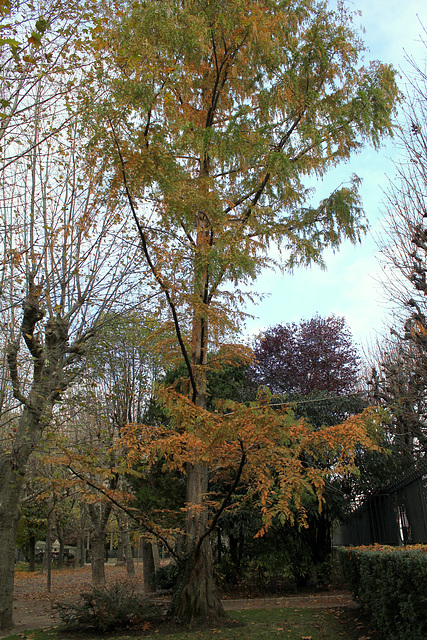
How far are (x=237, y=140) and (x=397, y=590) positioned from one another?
5.98 meters

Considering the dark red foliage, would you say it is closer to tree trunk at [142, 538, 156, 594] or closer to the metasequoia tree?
tree trunk at [142, 538, 156, 594]

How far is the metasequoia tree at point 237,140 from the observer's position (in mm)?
6477

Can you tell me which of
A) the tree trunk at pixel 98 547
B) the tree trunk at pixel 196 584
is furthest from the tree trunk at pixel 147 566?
the tree trunk at pixel 196 584

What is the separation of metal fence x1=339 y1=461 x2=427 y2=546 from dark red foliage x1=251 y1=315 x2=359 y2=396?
4.06m

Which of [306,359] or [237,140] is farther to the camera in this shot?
[306,359]

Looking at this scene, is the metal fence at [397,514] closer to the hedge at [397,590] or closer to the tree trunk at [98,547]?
the hedge at [397,590]

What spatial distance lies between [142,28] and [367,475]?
36.0 feet

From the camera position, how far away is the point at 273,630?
271 inches

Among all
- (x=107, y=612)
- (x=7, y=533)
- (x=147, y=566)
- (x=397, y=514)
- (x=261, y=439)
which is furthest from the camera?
(x=147, y=566)

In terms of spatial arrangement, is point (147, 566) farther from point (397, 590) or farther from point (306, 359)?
point (397, 590)

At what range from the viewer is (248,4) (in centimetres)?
776

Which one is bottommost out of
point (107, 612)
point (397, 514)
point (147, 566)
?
point (147, 566)

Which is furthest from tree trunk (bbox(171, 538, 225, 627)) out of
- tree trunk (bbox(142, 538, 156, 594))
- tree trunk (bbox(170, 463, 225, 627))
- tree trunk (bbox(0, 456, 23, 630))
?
tree trunk (bbox(142, 538, 156, 594))

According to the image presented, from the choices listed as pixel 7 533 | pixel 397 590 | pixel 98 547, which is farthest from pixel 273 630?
pixel 98 547
